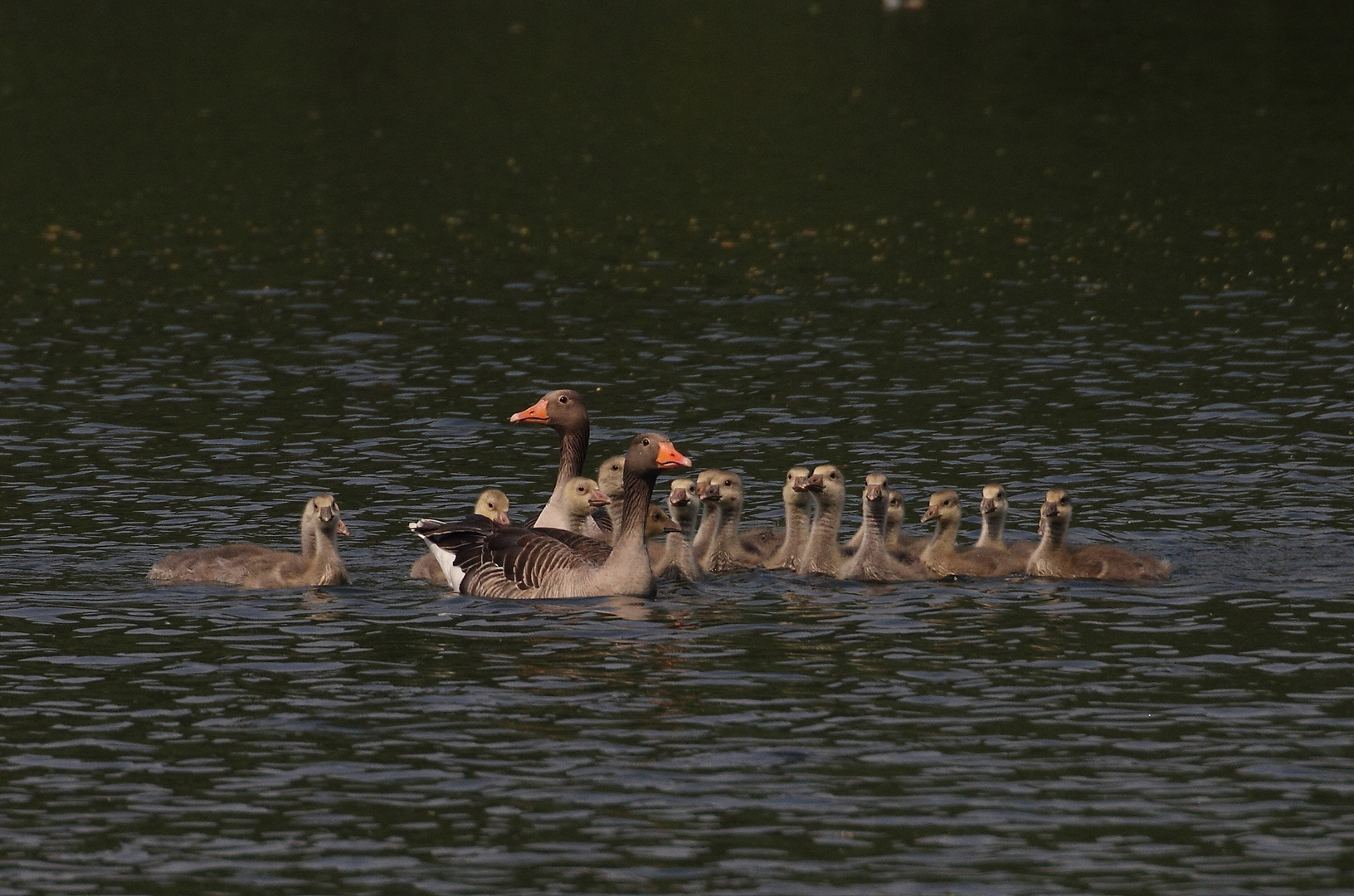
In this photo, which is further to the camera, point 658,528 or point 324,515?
point 658,528

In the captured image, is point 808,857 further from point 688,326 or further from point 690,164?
point 690,164

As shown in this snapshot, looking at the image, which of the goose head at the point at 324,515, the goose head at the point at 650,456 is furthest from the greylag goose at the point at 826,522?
the goose head at the point at 324,515

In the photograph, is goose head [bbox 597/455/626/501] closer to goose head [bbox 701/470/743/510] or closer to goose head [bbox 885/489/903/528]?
goose head [bbox 701/470/743/510]

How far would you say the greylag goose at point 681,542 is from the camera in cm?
2466

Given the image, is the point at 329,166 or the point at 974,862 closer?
the point at 974,862

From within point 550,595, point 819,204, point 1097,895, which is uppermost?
point 819,204

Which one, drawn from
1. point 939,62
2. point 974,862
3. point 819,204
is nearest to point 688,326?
point 819,204

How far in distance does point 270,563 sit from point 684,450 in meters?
8.42

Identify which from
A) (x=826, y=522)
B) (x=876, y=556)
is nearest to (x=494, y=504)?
(x=826, y=522)

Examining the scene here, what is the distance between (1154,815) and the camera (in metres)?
16.2

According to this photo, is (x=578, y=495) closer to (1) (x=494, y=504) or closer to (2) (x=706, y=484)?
(1) (x=494, y=504)

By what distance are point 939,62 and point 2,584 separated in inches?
2255

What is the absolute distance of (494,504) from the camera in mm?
25906

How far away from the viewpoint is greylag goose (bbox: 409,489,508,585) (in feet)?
81.0
